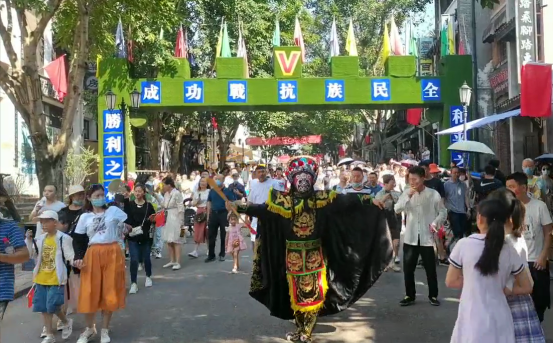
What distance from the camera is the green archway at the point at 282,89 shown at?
17.4 metres

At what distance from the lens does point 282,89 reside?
57.0 feet

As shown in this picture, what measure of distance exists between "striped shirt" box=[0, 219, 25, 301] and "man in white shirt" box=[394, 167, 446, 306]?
466 cm

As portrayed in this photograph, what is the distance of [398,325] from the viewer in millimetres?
7027

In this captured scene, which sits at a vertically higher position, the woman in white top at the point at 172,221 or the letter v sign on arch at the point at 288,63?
the letter v sign on arch at the point at 288,63

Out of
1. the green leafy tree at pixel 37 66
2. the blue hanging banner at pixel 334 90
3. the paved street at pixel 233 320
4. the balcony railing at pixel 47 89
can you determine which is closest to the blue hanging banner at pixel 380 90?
the blue hanging banner at pixel 334 90

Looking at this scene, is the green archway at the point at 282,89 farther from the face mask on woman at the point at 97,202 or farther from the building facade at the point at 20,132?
the face mask on woman at the point at 97,202

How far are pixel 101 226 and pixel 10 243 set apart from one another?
1986 millimetres

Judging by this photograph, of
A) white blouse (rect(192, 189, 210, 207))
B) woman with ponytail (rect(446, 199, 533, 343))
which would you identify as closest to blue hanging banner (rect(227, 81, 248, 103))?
white blouse (rect(192, 189, 210, 207))

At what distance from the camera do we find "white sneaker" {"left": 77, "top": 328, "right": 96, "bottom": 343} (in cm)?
651

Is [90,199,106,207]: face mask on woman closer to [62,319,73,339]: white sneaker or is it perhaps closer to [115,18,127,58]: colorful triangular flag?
[62,319,73,339]: white sneaker

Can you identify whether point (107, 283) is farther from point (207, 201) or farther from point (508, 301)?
point (207, 201)

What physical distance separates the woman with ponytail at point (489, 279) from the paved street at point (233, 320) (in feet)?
8.72

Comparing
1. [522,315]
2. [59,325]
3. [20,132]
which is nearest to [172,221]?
[59,325]

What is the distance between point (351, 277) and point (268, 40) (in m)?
20.4
